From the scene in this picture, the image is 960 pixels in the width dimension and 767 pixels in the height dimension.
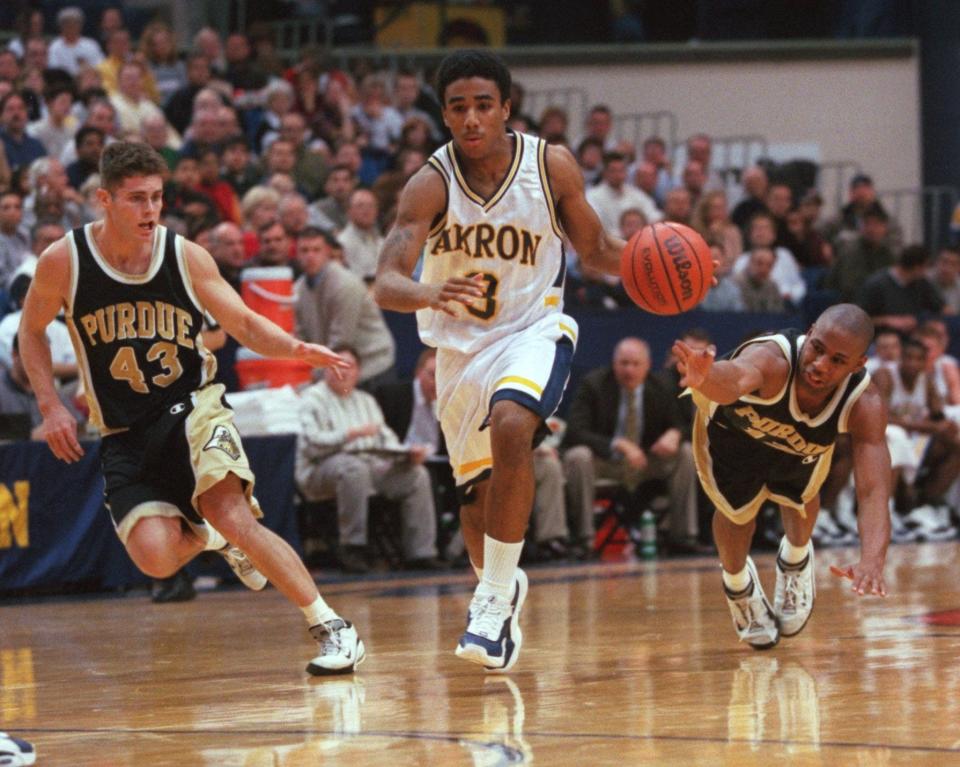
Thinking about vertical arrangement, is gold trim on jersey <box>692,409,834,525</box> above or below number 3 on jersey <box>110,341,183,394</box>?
below

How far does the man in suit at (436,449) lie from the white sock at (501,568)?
565cm

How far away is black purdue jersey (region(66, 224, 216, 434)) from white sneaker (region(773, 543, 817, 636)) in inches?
94.1

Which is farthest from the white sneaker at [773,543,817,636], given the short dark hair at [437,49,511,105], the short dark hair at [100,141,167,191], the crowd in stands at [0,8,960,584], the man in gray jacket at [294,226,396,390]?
the man in gray jacket at [294,226,396,390]

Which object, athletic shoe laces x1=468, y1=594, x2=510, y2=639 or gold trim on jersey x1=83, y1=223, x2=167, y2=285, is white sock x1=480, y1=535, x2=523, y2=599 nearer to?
athletic shoe laces x1=468, y1=594, x2=510, y2=639

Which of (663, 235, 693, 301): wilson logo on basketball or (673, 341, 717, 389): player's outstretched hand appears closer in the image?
(673, 341, 717, 389): player's outstretched hand

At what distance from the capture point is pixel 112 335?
6.02 metres

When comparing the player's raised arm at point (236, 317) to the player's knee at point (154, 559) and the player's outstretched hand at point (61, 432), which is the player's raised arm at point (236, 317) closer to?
the player's outstretched hand at point (61, 432)

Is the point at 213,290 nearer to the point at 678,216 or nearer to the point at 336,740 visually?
the point at 336,740

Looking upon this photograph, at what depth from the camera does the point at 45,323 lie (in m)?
6.05

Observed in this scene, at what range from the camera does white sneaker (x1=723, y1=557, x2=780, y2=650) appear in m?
6.33

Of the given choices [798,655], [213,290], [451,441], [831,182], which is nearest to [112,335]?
[213,290]

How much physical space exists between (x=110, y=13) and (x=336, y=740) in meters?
12.2

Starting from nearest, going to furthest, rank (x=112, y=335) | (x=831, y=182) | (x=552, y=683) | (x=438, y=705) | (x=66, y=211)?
(x=438, y=705) < (x=552, y=683) < (x=112, y=335) < (x=66, y=211) < (x=831, y=182)

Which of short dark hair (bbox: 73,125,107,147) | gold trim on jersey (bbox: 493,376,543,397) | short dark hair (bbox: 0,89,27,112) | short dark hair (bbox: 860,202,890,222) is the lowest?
gold trim on jersey (bbox: 493,376,543,397)
